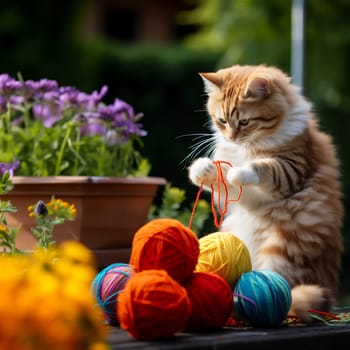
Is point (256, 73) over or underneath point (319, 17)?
underneath

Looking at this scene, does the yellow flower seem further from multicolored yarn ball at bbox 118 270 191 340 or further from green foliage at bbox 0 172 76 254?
green foliage at bbox 0 172 76 254

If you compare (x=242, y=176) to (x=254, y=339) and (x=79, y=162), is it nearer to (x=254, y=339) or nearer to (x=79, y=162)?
(x=254, y=339)

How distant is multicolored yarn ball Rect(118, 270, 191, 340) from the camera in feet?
4.80

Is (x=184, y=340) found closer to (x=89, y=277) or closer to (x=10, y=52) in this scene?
(x=89, y=277)

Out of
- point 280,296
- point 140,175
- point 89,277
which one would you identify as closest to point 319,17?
point 140,175

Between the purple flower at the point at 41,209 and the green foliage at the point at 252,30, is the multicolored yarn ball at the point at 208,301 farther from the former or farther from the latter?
the green foliage at the point at 252,30

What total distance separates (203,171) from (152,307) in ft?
2.41

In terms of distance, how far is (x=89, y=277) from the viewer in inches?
39.6

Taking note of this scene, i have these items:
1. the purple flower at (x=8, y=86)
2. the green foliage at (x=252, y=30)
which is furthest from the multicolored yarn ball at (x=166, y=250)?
the green foliage at (x=252, y=30)

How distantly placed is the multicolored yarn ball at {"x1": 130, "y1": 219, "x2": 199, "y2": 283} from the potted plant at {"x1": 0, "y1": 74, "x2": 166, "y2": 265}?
66 cm

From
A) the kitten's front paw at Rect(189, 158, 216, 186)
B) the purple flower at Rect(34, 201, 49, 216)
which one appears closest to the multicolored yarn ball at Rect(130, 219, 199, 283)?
the purple flower at Rect(34, 201, 49, 216)

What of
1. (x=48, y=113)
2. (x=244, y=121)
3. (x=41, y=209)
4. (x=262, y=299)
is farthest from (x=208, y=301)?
(x=48, y=113)

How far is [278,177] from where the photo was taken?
205 cm

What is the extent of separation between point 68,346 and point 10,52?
5225mm
